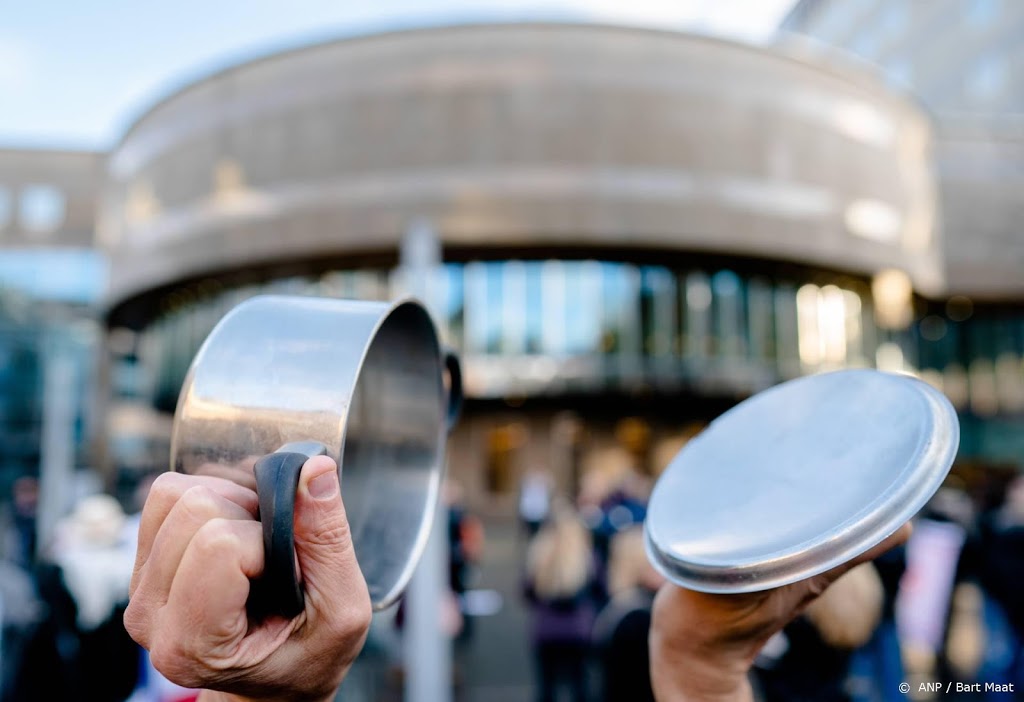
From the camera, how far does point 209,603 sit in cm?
77

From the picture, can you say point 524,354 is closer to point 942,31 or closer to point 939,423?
point 939,423

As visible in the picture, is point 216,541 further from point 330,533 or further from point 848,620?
point 848,620

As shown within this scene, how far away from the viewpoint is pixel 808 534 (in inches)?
40.1

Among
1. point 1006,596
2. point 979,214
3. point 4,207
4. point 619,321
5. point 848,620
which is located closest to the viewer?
point 848,620

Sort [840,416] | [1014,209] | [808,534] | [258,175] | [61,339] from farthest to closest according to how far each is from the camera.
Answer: [1014,209]
[258,175]
[61,339]
[840,416]
[808,534]

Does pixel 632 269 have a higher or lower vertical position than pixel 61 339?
higher

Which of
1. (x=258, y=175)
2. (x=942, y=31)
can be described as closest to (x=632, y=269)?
(x=258, y=175)

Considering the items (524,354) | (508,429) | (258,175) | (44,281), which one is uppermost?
(258,175)

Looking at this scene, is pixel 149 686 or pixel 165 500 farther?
pixel 149 686

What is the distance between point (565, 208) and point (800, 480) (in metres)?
20.5

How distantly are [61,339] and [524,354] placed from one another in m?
12.5

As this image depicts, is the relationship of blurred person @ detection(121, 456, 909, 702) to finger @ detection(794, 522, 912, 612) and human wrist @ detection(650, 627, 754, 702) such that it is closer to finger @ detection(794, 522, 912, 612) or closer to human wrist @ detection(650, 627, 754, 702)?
human wrist @ detection(650, 627, 754, 702)

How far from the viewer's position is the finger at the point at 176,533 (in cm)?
80

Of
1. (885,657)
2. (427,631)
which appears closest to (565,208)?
(885,657)
